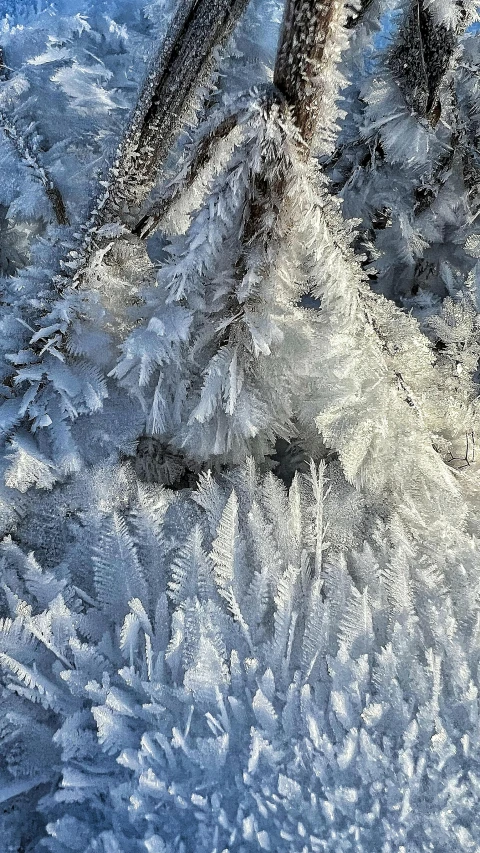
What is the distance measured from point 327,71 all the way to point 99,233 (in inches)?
7.5

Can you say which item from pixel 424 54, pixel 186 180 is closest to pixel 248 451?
pixel 186 180

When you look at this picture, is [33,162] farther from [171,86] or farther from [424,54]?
[424,54]

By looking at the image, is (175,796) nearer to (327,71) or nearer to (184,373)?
(184,373)

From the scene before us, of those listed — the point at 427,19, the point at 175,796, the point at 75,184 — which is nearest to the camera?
the point at 175,796

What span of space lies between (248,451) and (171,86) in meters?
0.27

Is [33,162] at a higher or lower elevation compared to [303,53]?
lower

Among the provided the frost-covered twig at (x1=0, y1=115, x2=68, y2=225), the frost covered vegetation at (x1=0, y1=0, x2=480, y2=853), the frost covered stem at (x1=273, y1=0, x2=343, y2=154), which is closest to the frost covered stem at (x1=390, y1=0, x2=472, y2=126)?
the frost covered vegetation at (x1=0, y1=0, x2=480, y2=853)

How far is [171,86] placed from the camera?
0.44 meters

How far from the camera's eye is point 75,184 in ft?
1.92

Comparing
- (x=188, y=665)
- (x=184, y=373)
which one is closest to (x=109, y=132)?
(x=184, y=373)

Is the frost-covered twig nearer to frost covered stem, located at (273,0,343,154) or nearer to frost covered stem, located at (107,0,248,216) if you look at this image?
frost covered stem, located at (107,0,248,216)

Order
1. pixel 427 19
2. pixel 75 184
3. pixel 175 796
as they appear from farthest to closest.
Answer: pixel 75 184 → pixel 427 19 → pixel 175 796

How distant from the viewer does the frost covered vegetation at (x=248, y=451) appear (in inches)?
14.3

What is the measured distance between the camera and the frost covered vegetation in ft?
1.19
